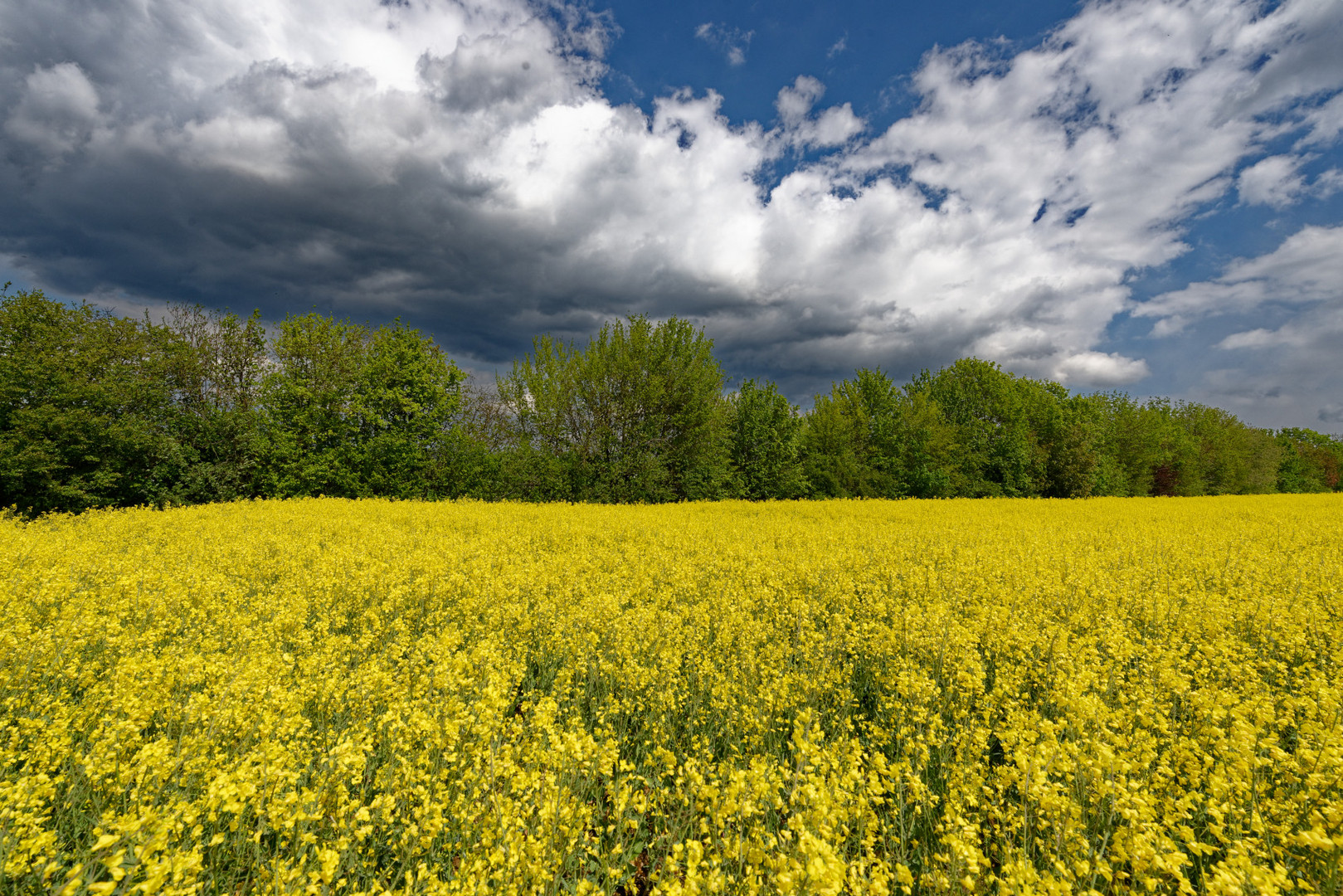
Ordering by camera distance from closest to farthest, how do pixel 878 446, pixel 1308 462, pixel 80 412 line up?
pixel 80 412
pixel 878 446
pixel 1308 462

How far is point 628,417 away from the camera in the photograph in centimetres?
2814

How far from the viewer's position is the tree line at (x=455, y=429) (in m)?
20.0

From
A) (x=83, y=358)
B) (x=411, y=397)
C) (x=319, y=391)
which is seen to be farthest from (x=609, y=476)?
(x=83, y=358)

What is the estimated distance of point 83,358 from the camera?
20.1 m

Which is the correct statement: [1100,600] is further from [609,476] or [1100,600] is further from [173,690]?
[609,476]

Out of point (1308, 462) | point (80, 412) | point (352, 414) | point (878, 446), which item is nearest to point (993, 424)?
point (878, 446)

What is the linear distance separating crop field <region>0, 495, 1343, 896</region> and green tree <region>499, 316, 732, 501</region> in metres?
17.8

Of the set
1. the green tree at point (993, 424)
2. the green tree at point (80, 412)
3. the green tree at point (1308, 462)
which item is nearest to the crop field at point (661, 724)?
the green tree at point (80, 412)

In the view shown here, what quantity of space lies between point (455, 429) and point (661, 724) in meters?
26.9

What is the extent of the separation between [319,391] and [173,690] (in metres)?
25.1

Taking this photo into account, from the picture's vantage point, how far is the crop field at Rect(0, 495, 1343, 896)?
97.8 inches

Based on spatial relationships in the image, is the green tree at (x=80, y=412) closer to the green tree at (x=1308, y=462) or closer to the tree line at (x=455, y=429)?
the tree line at (x=455, y=429)

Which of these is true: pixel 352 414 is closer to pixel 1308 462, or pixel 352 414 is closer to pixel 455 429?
pixel 455 429

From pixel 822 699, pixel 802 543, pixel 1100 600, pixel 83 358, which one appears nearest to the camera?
pixel 822 699
